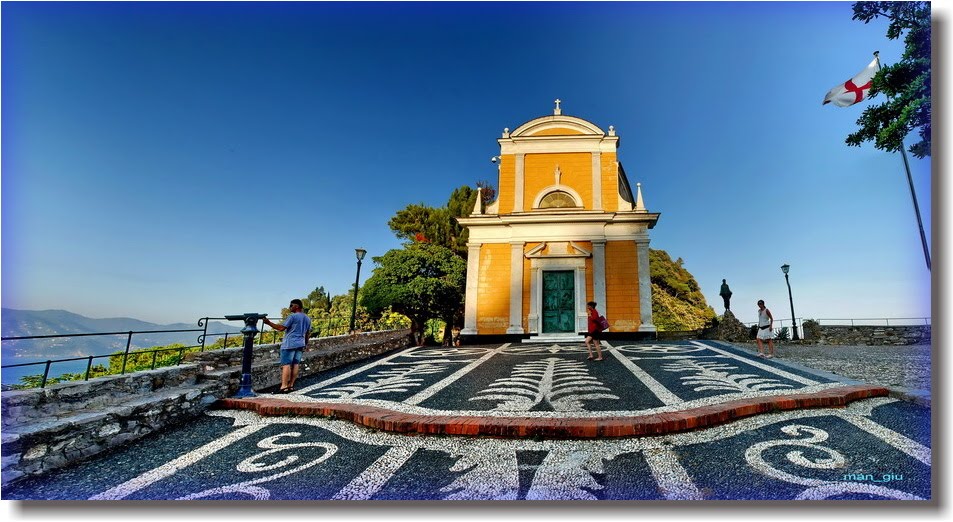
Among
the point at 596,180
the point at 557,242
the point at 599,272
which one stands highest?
the point at 596,180

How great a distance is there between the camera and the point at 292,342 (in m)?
5.28

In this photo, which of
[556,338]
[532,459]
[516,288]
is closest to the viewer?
[532,459]

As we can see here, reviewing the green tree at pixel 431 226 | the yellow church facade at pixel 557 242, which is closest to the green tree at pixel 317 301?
the green tree at pixel 431 226

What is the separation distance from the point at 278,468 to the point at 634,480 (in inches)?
91.2

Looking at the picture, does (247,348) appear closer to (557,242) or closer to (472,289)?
(472,289)

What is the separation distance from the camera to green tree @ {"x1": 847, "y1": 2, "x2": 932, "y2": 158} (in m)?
3.04

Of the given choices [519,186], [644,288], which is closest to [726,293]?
[644,288]

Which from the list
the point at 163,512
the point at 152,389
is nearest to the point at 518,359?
the point at 152,389

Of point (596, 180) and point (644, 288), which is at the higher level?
point (596, 180)

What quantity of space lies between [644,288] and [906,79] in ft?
36.1

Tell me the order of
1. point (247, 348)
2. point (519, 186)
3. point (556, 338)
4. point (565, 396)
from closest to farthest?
point (565, 396)
point (247, 348)
point (556, 338)
point (519, 186)

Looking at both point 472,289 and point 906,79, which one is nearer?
point 906,79

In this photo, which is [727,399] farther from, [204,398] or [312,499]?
[204,398]

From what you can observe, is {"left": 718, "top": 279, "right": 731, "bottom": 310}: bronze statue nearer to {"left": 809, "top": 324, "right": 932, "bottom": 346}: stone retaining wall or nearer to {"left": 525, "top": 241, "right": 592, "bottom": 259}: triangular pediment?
{"left": 809, "top": 324, "right": 932, "bottom": 346}: stone retaining wall
